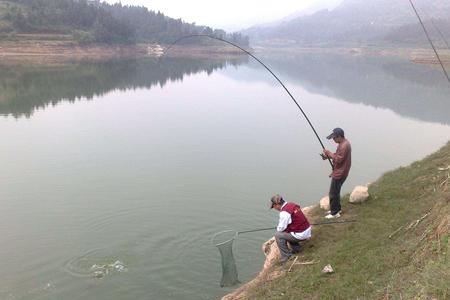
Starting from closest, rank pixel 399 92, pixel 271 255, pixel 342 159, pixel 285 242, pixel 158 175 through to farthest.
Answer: pixel 285 242 < pixel 342 159 < pixel 271 255 < pixel 158 175 < pixel 399 92

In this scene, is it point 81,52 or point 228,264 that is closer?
point 228,264

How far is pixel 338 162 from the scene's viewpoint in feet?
29.8

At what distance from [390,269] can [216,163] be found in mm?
12794

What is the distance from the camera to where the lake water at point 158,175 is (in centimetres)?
1002

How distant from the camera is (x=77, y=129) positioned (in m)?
26.3

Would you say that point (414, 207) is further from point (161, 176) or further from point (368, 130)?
point (368, 130)

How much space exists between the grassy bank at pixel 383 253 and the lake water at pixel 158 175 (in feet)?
6.86

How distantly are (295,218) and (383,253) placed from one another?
1.56 m

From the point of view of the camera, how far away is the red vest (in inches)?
318

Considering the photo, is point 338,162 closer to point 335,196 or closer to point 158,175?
point 335,196

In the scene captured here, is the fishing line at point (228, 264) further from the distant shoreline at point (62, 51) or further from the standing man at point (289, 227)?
the distant shoreline at point (62, 51)

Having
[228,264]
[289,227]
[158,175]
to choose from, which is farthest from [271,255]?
[158,175]

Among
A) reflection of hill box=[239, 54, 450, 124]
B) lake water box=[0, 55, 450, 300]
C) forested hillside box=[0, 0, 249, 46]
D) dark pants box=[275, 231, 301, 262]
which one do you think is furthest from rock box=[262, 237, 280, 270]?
forested hillside box=[0, 0, 249, 46]

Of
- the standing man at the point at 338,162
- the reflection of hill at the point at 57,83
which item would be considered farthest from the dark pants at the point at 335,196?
the reflection of hill at the point at 57,83
